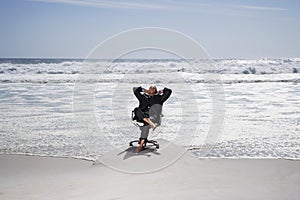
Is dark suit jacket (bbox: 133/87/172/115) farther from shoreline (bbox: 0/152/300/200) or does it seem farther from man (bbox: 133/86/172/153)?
shoreline (bbox: 0/152/300/200)

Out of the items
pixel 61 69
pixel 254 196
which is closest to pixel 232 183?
pixel 254 196

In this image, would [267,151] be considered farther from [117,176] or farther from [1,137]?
[1,137]

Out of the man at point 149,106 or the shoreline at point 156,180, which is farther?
the man at point 149,106

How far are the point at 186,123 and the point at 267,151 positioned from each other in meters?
2.90

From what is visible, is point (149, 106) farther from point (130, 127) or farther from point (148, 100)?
point (130, 127)

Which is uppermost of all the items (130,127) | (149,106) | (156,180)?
(149,106)

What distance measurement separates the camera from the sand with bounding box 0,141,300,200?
487 centimetres

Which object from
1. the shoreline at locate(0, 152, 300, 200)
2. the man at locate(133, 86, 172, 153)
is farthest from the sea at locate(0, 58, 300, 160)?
the man at locate(133, 86, 172, 153)

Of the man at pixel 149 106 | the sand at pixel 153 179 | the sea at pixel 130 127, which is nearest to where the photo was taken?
the sand at pixel 153 179

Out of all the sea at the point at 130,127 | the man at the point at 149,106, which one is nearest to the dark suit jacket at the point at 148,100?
the man at the point at 149,106

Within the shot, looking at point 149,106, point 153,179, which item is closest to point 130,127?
point 149,106

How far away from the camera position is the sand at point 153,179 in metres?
4.87

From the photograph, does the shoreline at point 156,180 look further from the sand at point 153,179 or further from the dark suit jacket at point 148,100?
the dark suit jacket at point 148,100

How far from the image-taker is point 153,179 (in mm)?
5496
